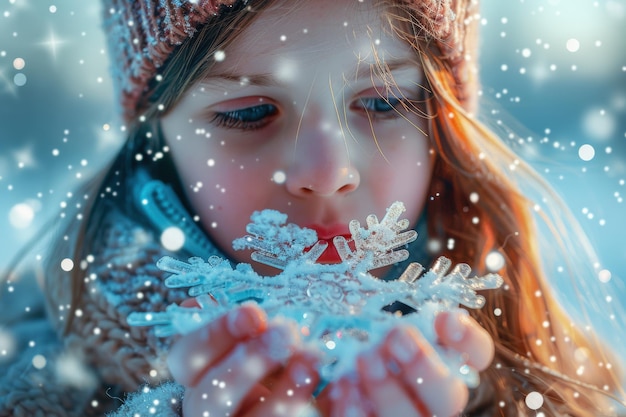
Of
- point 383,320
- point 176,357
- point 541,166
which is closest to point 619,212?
point 541,166

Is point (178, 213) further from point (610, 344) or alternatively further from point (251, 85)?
point (610, 344)

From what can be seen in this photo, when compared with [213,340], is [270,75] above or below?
above

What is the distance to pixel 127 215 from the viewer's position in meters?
0.86

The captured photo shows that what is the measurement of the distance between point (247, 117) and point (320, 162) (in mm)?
115

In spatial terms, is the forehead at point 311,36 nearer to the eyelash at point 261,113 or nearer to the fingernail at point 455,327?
the eyelash at point 261,113

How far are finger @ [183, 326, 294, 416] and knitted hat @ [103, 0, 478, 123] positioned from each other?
368mm

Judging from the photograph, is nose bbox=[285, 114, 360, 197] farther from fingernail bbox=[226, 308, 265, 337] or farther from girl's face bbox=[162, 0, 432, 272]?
fingernail bbox=[226, 308, 265, 337]

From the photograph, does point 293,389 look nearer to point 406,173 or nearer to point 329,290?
point 329,290

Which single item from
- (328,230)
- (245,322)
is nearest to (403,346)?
(245,322)

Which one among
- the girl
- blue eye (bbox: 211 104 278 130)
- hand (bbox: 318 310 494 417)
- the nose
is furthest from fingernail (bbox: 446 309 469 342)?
blue eye (bbox: 211 104 278 130)

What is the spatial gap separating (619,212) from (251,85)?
1.89 ft

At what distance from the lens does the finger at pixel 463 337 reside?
20.8 inches

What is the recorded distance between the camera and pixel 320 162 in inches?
27.6

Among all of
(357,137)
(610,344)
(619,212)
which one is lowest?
(610,344)
